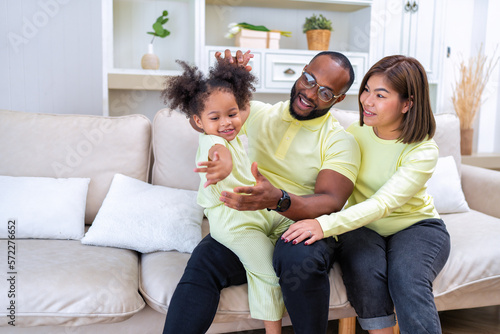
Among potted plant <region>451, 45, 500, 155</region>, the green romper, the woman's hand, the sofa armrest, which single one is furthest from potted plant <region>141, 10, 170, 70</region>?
potted plant <region>451, 45, 500, 155</region>

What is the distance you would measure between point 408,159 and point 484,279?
0.53 metres

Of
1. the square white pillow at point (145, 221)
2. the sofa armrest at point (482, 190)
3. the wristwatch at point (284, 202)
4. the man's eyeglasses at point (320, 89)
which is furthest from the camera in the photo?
the sofa armrest at point (482, 190)

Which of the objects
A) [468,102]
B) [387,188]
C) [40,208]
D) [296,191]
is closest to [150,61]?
[40,208]

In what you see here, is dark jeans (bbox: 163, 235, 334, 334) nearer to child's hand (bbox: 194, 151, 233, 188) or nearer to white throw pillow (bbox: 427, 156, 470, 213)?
child's hand (bbox: 194, 151, 233, 188)

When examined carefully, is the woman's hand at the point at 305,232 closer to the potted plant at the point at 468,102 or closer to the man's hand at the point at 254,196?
the man's hand at the point at 254,196

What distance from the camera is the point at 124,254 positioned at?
1610mm

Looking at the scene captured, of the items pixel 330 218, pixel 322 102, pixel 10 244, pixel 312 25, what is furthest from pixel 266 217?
pixel 312 25

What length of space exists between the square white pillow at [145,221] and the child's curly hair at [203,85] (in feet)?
1.55

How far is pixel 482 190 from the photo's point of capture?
219 cm

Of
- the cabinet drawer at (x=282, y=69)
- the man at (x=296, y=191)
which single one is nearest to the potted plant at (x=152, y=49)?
the cabinet drawer at (x=282, y=69)

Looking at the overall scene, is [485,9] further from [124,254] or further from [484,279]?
[124,254]

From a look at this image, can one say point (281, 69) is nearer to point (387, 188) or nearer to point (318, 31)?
point (318, 31)

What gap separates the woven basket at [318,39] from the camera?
2.84 metres

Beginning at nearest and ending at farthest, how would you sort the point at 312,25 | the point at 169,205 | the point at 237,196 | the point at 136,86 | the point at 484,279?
the point at 237,196 < the point at 484,279 < the point at 169,205 < the point at 136,86 < the point at 312,25
